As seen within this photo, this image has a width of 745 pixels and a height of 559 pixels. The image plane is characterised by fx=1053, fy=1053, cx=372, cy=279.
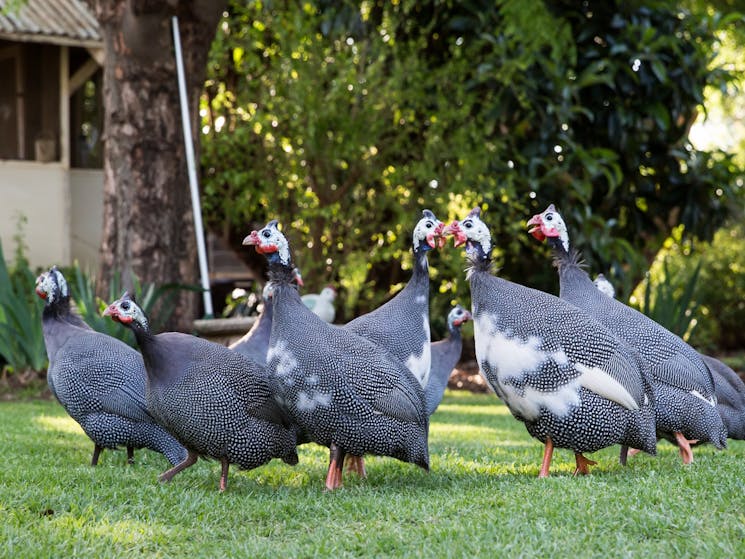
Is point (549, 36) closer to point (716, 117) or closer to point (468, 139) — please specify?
point (468, 139)

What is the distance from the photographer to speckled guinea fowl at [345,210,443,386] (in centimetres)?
546

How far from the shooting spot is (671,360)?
5.31 metres

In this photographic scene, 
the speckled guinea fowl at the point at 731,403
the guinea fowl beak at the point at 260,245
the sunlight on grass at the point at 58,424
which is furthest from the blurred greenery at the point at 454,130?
the guinea fowl beak at the point at 260,245

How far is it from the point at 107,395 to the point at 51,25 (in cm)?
801

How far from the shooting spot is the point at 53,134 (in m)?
13.3

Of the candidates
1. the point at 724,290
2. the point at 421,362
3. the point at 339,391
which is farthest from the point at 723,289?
the point at 339,391

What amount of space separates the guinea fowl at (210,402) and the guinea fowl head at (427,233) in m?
1.21

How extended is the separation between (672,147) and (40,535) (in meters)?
9.24

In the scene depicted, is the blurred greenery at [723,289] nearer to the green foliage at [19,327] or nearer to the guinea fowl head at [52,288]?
the green foliage at [19,327]

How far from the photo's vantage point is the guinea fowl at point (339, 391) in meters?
4.64

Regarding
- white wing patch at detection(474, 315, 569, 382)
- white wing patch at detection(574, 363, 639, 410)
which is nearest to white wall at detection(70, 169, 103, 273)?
white wing patch at detection(474, 315, 569, 382)

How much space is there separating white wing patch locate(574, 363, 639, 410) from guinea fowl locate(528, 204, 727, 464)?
0.53 meters

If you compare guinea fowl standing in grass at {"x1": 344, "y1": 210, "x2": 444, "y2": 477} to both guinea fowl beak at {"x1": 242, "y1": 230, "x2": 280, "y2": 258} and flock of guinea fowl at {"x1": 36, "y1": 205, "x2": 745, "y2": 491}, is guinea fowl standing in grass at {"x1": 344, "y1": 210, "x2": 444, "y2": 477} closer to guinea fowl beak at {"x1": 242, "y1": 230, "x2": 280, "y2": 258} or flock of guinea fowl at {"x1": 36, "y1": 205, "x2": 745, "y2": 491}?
flock of guinea fowl at {"x1": 36, "y1": 205, "x2": 745, "y2": 491}

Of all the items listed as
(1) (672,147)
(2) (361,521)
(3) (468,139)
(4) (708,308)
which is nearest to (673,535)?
(2) (361,521)
